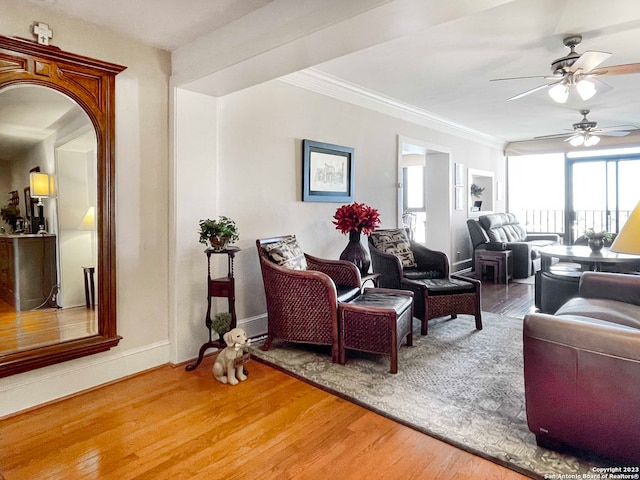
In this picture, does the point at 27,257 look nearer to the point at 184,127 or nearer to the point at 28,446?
the point at 28,446

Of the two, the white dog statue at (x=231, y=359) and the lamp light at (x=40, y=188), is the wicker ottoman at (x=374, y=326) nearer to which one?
the white dog statue at (x=231, y=359)

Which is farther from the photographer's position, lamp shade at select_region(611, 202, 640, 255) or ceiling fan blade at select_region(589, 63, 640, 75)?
ceiling fan blade at select_region(589, 63, 640, 75)

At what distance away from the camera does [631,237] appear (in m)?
1.39

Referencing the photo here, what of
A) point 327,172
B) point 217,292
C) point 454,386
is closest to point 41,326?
point 217,292

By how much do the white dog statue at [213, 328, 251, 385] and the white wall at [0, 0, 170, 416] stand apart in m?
0.60

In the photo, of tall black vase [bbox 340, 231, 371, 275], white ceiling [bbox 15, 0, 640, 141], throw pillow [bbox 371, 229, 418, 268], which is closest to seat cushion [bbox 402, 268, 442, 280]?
throw pillow [bbox 371, 229, 418, 268]

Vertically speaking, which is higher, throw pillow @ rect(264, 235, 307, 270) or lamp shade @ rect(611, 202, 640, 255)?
lamp shade @ rect(611, 202, 640, 255)

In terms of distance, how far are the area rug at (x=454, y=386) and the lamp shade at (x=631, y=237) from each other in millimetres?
1003

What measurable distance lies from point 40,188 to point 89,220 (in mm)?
325

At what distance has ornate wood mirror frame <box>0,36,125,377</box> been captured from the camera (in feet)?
7.32

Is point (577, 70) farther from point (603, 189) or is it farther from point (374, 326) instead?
point (603, 189)

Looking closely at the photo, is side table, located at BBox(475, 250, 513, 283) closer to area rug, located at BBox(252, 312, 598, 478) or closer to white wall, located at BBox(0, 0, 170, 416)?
area rug, located at BBox(252, 312, 598, 478)

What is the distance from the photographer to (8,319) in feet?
7.58

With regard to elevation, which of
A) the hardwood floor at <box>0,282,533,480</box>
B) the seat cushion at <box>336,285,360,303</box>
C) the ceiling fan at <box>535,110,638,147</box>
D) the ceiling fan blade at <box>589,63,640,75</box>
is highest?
the ceiling fan at <box>535,110,638,147</box>
